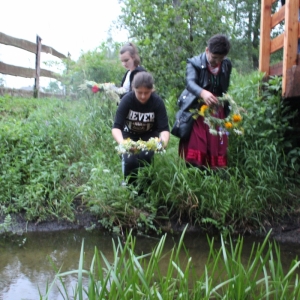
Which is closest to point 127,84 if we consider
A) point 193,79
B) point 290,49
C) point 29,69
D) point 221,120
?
point 193,79

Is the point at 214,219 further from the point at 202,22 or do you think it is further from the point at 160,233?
the point at 202,22

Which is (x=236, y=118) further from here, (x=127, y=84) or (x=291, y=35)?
(x=127, y=84)

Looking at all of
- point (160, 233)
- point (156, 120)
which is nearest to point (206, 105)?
point (156, 120)

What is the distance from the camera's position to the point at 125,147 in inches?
174

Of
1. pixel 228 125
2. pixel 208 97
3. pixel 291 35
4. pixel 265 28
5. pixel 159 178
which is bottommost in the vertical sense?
pixel 159 178

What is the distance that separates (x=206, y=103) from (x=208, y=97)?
0.09 metres

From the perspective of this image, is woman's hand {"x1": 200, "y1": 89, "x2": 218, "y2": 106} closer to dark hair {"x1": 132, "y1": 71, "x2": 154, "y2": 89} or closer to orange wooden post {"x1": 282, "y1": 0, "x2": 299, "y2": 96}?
dark hair {"x1": 132, "y1": 71, "x2": 154, "y2": 89}

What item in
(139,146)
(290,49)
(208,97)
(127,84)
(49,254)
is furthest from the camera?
(127,84)

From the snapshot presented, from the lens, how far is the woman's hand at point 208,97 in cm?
462

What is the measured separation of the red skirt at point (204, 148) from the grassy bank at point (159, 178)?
0.40 ft

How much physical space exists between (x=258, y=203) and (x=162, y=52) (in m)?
3.05

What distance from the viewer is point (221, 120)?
4.76 m

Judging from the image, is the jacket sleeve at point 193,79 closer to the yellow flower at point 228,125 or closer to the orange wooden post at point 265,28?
the yellow flower at point 228,125

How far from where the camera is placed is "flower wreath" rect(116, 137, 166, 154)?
4.44 metres
